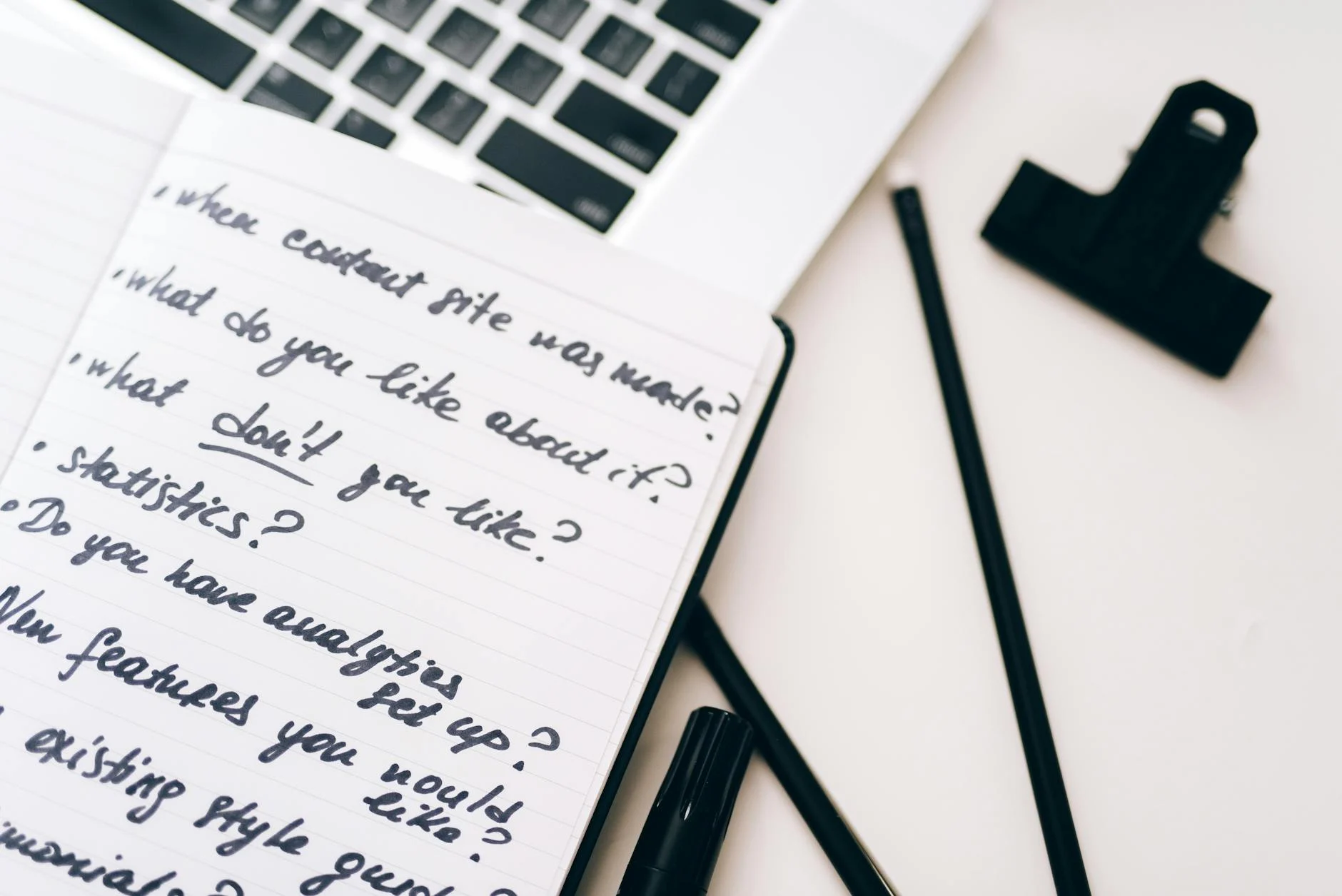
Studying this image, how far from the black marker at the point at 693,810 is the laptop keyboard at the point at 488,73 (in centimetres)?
17

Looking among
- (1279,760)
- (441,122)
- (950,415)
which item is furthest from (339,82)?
(1279,760)

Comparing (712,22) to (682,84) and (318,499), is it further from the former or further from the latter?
(318,499)

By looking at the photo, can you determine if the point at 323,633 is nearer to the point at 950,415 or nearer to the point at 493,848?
the point at 493,848

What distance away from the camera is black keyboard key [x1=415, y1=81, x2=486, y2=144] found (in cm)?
31

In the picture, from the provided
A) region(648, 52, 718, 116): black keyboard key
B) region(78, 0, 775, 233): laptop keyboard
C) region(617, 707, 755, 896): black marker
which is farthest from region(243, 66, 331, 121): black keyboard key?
region(617, 707, 755, 896): black marker

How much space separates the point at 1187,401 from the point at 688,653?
0.66 ft

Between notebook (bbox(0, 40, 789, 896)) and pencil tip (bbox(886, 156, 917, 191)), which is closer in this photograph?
notebook (bbox(0, 40, 789, 896))

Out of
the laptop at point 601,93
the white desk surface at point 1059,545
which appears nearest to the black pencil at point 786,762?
the white desk surface at point 1059,545

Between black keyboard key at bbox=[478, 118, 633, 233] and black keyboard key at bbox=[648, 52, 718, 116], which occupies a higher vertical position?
black keyboard key at bbox=[648, 52, 718, 116]

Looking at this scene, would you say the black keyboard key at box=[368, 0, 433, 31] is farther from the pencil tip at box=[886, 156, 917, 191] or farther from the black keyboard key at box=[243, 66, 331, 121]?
the pencil tip at box=[886, 156, 917, 191]

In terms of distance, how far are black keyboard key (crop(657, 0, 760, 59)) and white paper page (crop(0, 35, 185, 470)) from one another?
17 cm

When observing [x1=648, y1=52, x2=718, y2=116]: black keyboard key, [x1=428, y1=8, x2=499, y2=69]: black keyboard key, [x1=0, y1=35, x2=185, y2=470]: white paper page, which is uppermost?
[x1=648, y1=52, x2=718, y2=116]: black keyboard key

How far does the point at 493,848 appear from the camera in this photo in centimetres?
23

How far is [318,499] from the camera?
0.25 m
